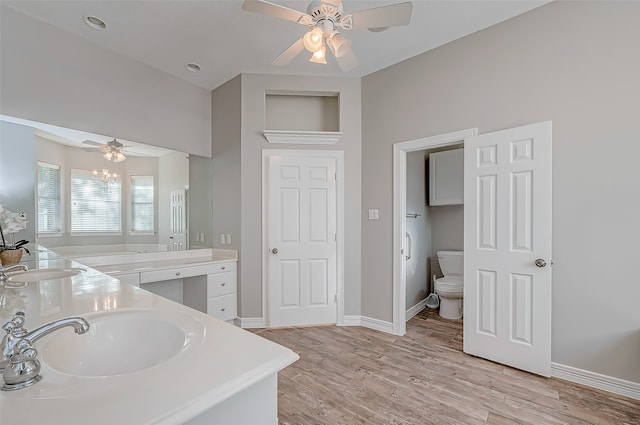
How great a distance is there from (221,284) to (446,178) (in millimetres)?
3215

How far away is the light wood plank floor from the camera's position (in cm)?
177

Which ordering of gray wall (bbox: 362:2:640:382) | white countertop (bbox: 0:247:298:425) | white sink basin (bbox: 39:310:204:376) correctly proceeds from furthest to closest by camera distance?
gray wall (bbox: 362:2:640:382), white sink basin (bbox: 39:310:204:376), white countertop (bbox: 0:247:298:425)

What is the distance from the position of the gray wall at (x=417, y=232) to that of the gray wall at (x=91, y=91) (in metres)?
2.72

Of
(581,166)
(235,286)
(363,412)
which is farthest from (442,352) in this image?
(235,286)

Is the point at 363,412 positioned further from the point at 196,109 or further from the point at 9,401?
the point at 196,109

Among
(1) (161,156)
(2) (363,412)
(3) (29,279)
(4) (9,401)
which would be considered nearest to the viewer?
(4) (9,401)

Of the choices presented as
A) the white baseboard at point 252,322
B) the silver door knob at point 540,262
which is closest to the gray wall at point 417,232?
the silver door knob at point 540,262

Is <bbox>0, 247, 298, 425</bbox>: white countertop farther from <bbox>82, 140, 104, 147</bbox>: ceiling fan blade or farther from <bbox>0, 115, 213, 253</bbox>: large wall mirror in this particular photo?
<bbox>82, 140, 104, 147</bbox>: ceiling fan blade

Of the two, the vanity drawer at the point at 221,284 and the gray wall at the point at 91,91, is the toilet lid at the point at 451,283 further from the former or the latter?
the gray wall at the point at 91,91

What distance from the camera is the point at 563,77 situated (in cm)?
221

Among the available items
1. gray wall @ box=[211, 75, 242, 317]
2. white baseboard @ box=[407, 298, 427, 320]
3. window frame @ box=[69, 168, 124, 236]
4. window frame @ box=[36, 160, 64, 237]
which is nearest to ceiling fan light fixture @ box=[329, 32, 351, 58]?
gray wall @ box=[211, 75, 242, 317]

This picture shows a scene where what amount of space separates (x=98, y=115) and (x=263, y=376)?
3160 mm

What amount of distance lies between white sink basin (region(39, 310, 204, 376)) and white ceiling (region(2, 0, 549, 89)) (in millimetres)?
2362

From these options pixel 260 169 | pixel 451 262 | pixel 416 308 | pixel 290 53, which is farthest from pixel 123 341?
pixel 451 262
